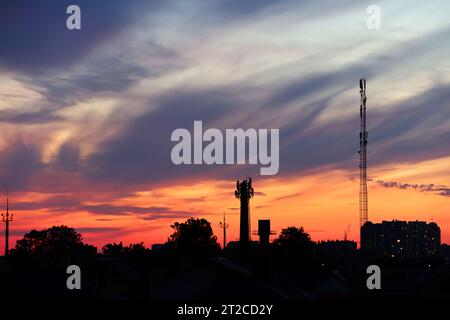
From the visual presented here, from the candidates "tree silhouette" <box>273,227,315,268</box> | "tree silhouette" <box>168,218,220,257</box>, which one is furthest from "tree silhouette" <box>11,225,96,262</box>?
"tree silhouette" <box>273,227,315,268</box>

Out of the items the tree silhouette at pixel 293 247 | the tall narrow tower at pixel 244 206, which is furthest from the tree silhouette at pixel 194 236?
the tall narrow tower at pixel 244 206

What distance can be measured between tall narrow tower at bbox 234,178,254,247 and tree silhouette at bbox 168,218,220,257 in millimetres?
67643

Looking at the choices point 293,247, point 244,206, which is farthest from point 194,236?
point 244,206

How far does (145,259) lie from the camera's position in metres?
91.9

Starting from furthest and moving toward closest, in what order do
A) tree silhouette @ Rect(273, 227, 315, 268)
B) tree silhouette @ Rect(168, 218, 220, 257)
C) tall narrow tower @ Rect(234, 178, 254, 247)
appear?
tree silhouette @ Rect(168, 218, 220, 257) < tree silhouette @ Rect(273, 227, 315, 268) < tall narrow tower @ Rect(234, 178, 254, 247)

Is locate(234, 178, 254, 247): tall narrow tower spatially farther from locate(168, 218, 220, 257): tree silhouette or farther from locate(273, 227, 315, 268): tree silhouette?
locate(168, 218, 220, 257): tree silhouette

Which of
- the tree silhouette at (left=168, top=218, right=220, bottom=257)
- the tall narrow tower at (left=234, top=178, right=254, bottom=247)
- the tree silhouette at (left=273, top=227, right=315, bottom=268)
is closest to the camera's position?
the tall narrow tower at (left=234, top=178, right=254, bottom=247)

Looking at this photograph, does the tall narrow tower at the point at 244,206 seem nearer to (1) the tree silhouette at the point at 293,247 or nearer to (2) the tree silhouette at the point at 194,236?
(1) the tree silhouette at the point at 293,247

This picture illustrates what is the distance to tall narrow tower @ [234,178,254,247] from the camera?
98.4 meters

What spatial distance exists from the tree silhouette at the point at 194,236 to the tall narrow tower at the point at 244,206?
67.6 metres

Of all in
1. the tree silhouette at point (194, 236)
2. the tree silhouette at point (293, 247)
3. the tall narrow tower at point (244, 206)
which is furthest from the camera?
the tree silhouette at point (194, 236)

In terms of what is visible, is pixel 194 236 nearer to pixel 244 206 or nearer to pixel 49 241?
pixel 49 241

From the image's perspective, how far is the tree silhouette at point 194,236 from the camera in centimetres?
18300
